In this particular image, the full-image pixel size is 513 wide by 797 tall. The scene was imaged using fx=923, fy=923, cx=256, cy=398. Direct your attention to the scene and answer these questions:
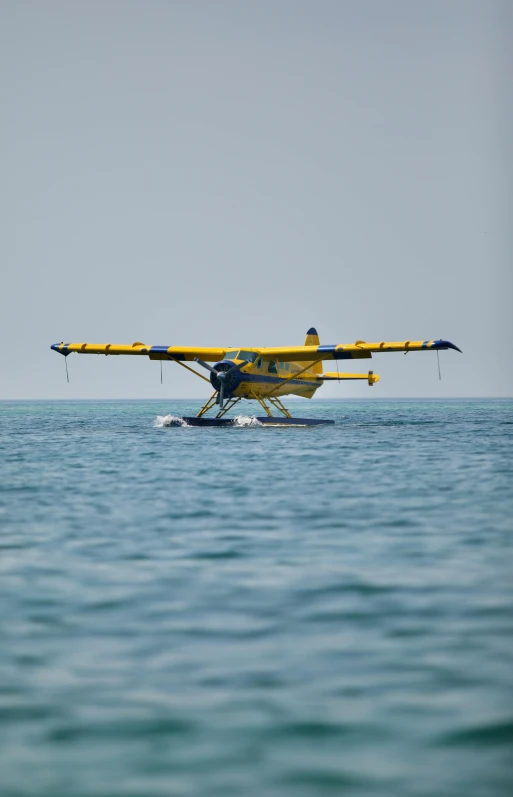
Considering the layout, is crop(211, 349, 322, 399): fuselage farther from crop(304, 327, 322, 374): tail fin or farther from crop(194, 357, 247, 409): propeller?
crop(304, 327, 322, 374): tail fin

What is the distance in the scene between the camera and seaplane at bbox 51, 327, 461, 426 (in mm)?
37812

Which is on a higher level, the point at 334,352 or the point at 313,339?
the point at 313,339

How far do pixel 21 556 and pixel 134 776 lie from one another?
5501mm

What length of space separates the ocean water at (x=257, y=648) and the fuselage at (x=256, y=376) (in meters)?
24.5

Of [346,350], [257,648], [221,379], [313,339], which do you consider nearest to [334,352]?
[346,350]

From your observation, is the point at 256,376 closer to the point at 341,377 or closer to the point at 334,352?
the point at 334,352

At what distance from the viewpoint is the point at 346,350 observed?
39031mm

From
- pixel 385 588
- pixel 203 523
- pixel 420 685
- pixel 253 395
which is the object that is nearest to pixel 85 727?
pixel 420 685

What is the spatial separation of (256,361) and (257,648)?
3344cm

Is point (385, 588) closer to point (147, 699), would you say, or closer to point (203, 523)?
point (147, 699)

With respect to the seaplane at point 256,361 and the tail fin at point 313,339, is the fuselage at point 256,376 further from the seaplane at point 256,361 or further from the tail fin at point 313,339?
the tail fin at point 313,339

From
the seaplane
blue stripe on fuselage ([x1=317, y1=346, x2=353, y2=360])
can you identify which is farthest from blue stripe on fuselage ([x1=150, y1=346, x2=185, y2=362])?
blue stripe on fuselage ([x1=317, y1=346, x2=353, y2=360])

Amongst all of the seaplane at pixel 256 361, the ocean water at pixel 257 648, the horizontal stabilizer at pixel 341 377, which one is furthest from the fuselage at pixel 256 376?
the ocean water at pixel 257 648

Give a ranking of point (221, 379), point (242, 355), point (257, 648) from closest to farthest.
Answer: point (257, 648) < point (221, 379) < point (242, 355)
